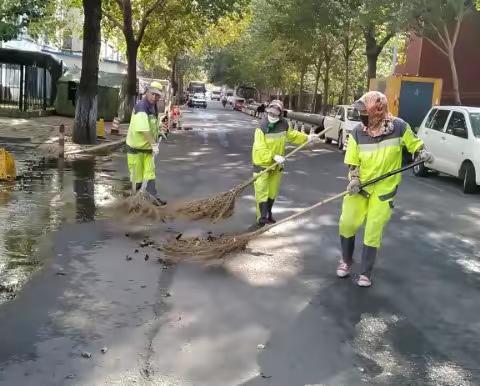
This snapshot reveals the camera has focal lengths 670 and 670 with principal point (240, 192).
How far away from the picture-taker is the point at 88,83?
18719 mm

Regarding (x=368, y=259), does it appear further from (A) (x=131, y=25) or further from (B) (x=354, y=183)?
(A) (x=131, y=25)

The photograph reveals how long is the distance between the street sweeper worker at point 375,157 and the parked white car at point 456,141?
21.9 ft

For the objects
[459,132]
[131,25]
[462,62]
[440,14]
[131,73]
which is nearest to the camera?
[459,132]

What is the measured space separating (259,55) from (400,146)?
138 feet

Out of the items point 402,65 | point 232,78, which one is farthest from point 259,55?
point 232,78

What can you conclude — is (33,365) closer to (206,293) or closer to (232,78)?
(206,293)

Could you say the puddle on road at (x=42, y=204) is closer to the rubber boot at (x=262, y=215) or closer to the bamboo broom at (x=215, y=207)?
the bamboo broom at (x=215, y=207)

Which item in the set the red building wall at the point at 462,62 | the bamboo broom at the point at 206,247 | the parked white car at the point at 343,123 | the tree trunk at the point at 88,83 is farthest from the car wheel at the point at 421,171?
the red building wall at the point at 462,62

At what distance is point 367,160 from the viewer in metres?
5.96

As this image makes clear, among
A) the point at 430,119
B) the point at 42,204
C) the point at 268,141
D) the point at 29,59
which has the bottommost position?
the point at 42,204

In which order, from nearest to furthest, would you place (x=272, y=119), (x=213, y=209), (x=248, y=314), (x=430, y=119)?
1. (x=248, y=314)
2. (x=272, y=119)
3. (x=213, y=209)
4. (x=430, y=119)

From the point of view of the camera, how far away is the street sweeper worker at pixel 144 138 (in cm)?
896

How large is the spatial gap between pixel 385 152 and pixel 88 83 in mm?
14207

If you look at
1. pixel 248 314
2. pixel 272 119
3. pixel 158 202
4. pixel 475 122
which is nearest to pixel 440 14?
pixel 475 122
